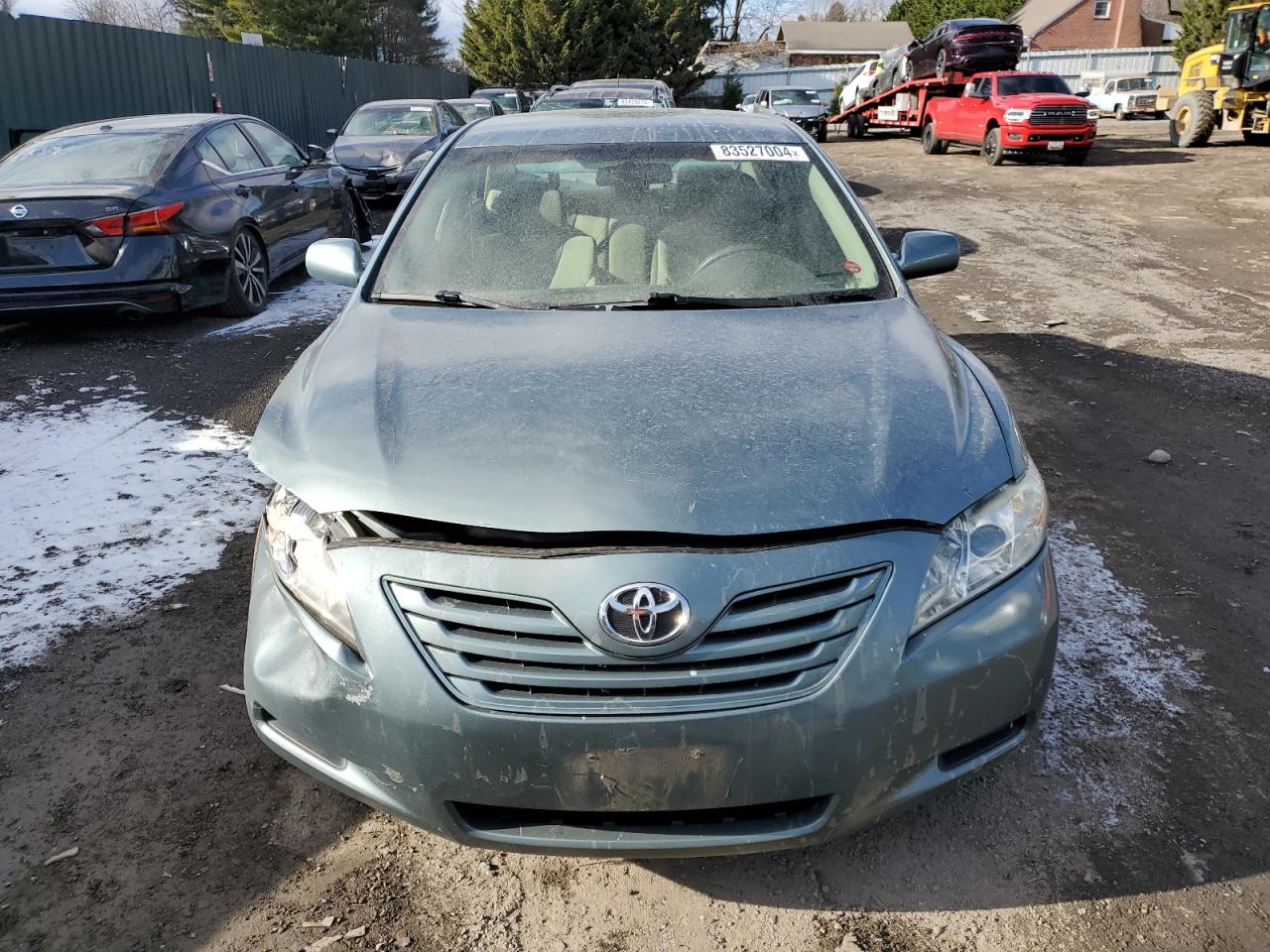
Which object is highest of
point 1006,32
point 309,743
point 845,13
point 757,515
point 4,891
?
point 845,13

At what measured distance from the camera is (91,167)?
7.48 metres

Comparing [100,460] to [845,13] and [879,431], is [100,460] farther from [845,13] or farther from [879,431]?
[845,13]

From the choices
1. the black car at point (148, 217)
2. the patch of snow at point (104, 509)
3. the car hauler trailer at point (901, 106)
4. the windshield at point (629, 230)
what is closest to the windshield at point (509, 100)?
the car hauler trailer at point (901, 106)

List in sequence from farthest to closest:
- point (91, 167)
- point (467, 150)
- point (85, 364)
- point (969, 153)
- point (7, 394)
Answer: point (969, 153) → point (91, 167) → point (85, 364) → point (7, 394) → point (467, 150)

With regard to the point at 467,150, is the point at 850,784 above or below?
below

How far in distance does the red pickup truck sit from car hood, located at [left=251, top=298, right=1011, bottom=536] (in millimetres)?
18862

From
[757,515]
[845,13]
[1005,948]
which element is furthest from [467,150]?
[845,13]

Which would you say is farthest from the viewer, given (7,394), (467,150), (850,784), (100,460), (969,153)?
(969,153)

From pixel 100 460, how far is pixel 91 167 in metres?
3.54

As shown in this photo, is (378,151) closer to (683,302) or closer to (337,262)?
(337,262)

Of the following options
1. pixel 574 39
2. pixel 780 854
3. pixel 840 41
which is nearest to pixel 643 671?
pixel 780 854

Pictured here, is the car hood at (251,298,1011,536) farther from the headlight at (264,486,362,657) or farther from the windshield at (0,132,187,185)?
A: the windshield at (0,132,187,185)

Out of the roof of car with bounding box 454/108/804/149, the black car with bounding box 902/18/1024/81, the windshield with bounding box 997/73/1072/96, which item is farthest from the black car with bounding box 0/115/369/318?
the black car with bounding box 902/18/1024/81

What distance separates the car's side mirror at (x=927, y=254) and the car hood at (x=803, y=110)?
28.2m
